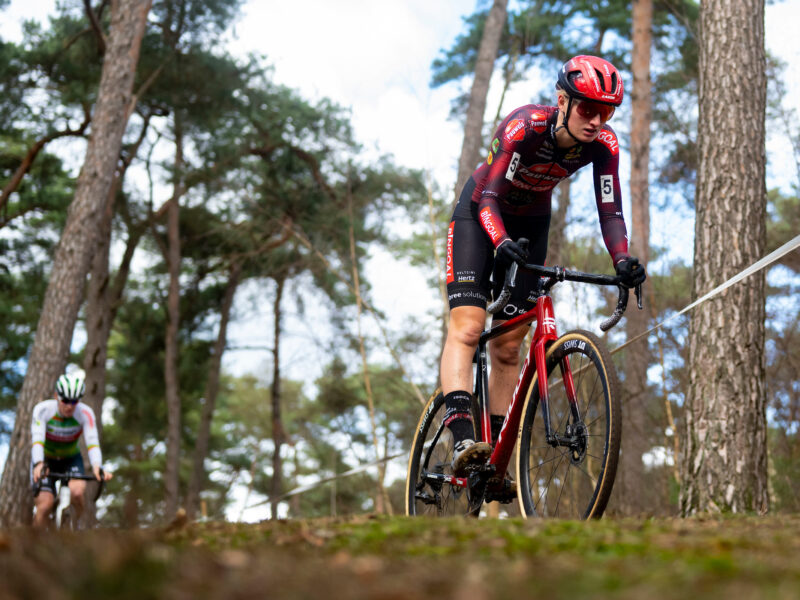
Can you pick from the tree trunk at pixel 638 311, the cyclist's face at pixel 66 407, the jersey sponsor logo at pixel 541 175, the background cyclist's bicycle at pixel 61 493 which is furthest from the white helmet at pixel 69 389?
the tree trunk at pixel 638 311

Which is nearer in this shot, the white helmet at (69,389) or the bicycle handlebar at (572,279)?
the bicycle handlebar at (572,279)

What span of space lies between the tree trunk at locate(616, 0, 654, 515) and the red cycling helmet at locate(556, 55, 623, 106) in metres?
7.25

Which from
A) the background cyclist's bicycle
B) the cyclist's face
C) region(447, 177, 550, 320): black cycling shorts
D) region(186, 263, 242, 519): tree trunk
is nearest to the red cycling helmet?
region(447, 177, 550, 320): black cycling shorts

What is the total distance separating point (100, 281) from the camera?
16156 mm

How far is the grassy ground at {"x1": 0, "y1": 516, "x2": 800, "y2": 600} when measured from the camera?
4.35 ft

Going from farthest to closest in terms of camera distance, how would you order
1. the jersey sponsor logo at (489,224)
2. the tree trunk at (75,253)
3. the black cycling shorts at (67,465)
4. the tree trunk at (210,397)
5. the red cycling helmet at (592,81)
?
the tree trunk at (210,397) → the tree trunk at (75,253) → the black cycling shorts at (67,465) → the jersey sponsor logo at (489,224) → the red cycling helmet at (592,81)

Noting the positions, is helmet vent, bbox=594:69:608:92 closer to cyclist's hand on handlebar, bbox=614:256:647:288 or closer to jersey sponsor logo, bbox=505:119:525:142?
jersey sponsor logo, bbox=505:119:525:142

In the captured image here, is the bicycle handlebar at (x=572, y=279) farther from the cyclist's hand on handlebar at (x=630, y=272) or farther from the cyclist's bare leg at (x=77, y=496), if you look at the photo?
A: the cyclist's bare leg at (x=77, y=496)

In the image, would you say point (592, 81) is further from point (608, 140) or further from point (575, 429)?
point (575, 429)

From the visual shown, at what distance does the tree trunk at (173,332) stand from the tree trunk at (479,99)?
8318 mm

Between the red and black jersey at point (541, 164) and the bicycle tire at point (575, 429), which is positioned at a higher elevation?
the red and black jersey at point (541, 164)

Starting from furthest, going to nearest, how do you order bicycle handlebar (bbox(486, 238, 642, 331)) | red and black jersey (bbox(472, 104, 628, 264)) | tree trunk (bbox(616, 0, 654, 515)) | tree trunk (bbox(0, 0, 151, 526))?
tree trunk (bbox(616, 0, 654, 515)), tree trunk (bbox(0, 0, 151, 526)), red and black jersey (bbox(472, 104, 628, 264)), bicycle handlebar (bbox(486, 238, 642, 331))

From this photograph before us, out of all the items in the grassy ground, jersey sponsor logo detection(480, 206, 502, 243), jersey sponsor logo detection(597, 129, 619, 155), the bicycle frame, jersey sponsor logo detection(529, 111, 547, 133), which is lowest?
the grassy ground

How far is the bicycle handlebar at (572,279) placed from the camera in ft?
11.9
